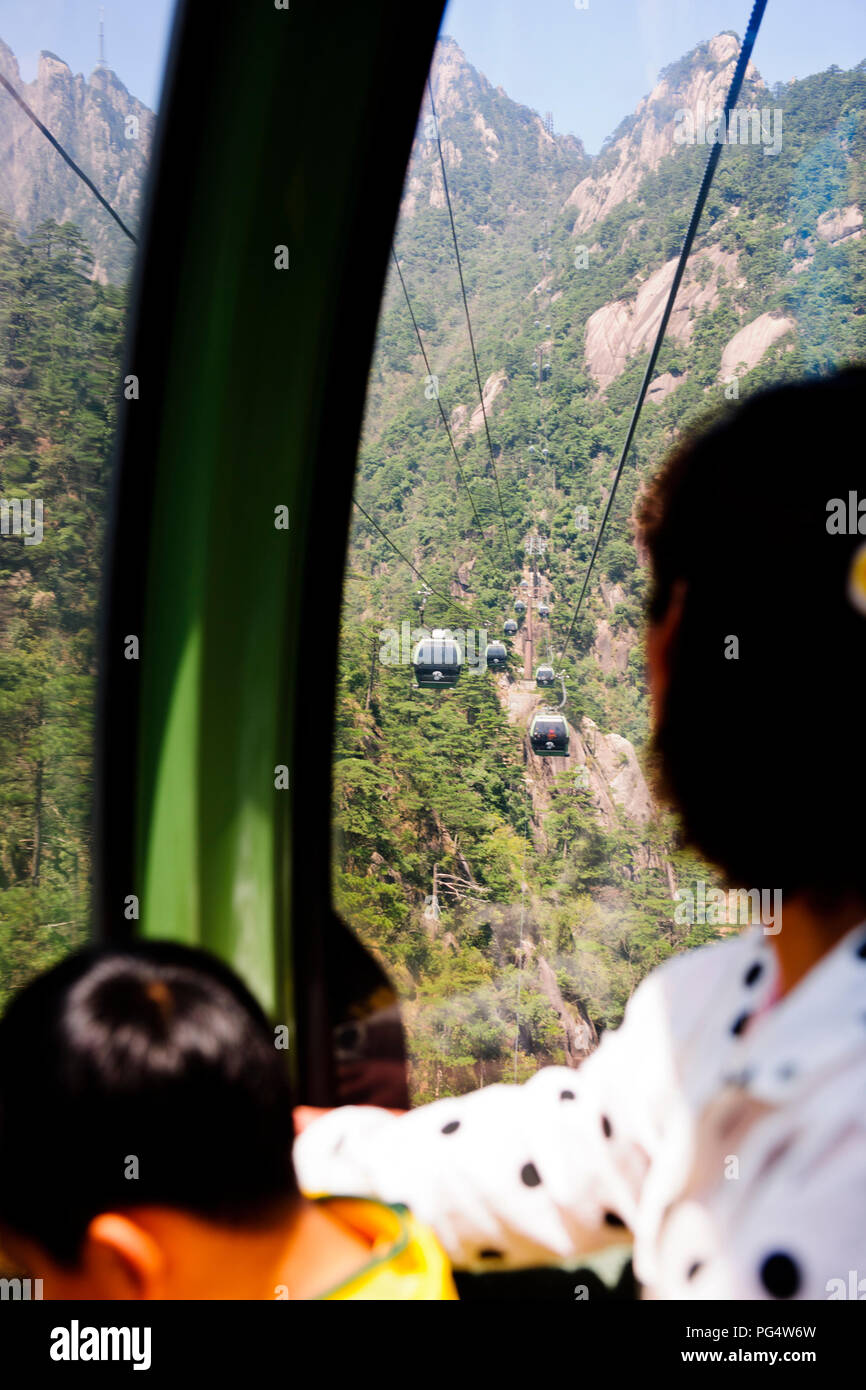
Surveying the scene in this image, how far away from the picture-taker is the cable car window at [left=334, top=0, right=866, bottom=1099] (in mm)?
1093

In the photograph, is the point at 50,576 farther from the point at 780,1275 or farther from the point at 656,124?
the point at 656,124

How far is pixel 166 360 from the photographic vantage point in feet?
2.91

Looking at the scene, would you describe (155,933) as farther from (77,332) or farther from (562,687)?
(562,687)

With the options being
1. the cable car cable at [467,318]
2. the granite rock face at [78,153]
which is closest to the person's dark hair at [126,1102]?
the granite rock face at [78,153]

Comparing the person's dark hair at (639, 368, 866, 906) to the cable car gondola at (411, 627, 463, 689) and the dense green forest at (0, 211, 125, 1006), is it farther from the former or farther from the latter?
the cable car gondola at (411, 627, 463, 689)

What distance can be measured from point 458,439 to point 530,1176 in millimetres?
2529

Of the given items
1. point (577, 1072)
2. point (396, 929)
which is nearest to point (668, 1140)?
point (577, 1072)

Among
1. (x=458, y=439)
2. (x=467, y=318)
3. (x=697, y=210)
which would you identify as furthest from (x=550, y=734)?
(x=697, y=210)

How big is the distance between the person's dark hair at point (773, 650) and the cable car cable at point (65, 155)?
0.69m

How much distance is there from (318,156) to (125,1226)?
1004mm

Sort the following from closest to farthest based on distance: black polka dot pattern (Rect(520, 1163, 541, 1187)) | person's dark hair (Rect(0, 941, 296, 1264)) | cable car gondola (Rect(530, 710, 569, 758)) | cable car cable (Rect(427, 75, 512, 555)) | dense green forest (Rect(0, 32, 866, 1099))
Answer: person's dark hair (Rect(0, 941, 296, 1264))
black polka dot pattern (Rect(520, 1163, 541, 1187))
dense green forest (Rect(0, 32, 866, 1099))
cable car cable (Rect(427, 75, 512, 555))
cable car gondola (Rect(530, 710, 569, 758))

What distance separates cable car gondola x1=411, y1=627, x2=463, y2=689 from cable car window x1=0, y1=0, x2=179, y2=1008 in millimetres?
5457

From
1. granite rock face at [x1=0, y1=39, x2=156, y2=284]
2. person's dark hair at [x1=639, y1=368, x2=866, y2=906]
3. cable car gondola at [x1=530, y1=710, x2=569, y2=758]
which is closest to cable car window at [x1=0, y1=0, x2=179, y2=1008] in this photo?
granite rock face at [x1=0, y1=39, x2=156, y2=284]

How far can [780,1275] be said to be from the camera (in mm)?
438
